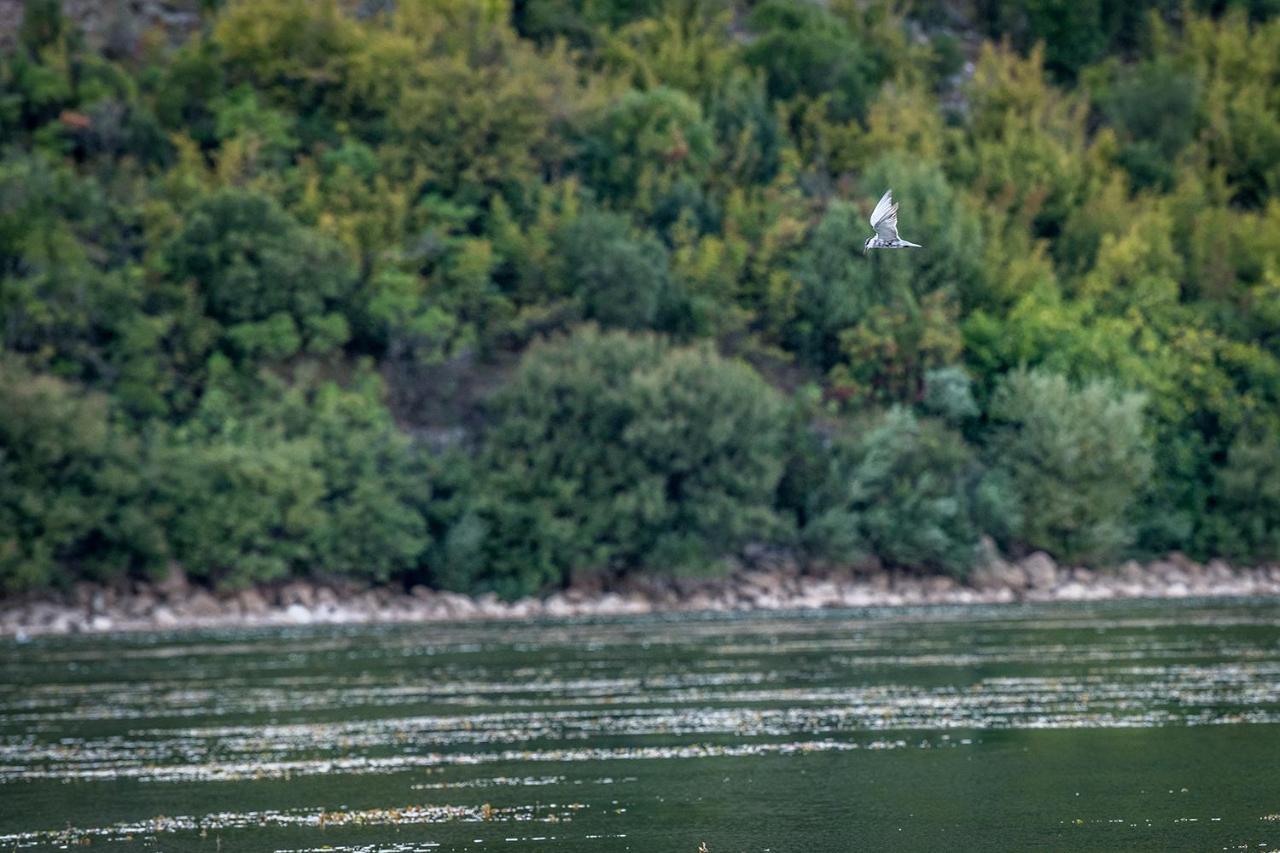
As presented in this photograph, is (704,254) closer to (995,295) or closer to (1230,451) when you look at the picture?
(995,295)

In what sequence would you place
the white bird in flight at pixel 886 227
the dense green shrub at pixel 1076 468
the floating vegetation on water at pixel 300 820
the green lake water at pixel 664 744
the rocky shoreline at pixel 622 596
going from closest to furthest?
1. the white bird in flight at pixel 886 227
2. the green lake water at pixel 664 744
3. the floating vegetation on water at pixel 300 820
4. the rocky shoreline at pixel 622 596
5. the dense green shrub at pixel 1076 468

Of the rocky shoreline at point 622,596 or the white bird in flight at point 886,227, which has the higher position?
the white bird in flight at point 886,227

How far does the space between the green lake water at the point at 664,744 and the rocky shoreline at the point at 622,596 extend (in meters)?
11.3

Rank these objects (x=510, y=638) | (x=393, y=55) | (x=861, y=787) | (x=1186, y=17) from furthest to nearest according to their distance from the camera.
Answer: (x=1186, y=17), (x=393, y=55), (x=510, y=638), (x=861, y=787)

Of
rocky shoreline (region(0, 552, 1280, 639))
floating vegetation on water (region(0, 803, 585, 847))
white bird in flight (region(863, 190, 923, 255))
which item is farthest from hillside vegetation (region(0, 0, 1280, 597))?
white bird in flight (region(863, 190, 923, 255))

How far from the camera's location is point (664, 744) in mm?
29672

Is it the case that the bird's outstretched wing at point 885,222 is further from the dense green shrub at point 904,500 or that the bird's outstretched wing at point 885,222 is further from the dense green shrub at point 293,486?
the dense green shrub at point 904,500

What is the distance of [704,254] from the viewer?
7494 cm

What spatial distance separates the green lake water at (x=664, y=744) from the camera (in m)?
22.9

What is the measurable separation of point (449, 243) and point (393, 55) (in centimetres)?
899

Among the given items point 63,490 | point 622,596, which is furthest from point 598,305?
point 63,490

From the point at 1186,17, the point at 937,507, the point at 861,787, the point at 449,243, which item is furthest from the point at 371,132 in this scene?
the point at 861,787

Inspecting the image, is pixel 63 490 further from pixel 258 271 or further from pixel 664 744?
pixel 664 744

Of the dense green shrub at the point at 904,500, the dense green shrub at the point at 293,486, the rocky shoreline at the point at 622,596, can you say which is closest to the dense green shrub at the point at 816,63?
the dense green shrub at the point at 904,500
